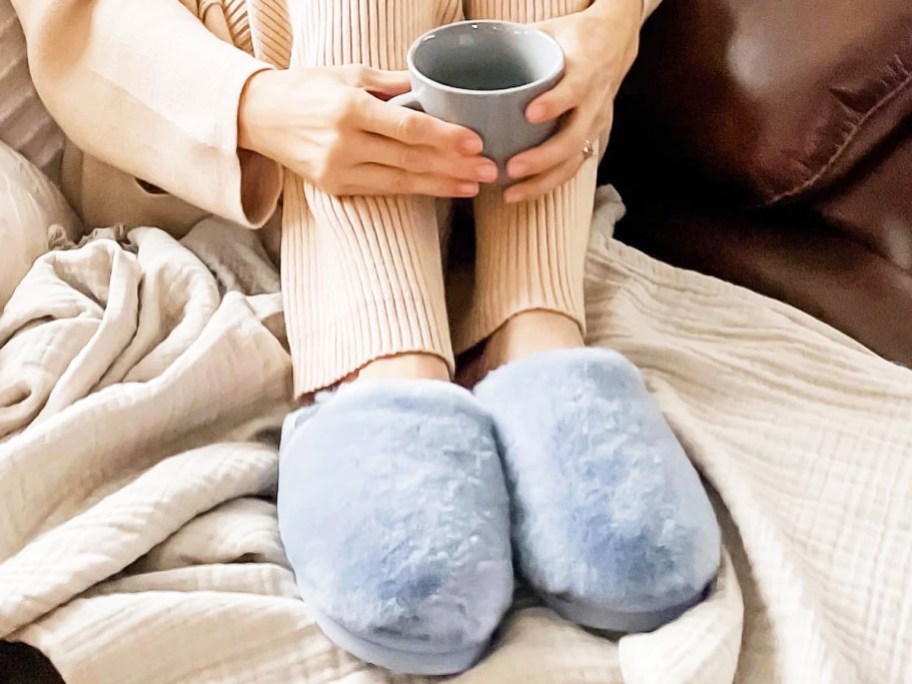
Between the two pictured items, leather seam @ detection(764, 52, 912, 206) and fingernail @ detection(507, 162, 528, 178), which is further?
leather seam @ detection(764, 52, 912, 206)

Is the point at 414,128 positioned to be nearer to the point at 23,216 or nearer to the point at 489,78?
the point at 489,78

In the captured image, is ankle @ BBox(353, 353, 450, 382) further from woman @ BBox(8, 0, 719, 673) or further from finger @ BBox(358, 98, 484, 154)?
finger @ BBox(358, 98, 484, 154)

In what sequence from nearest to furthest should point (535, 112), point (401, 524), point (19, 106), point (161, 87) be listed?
point (401, 524)
point (535, 112)
point (161, 87)
point (19, 106)

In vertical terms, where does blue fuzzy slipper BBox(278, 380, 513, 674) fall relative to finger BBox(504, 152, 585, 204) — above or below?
below

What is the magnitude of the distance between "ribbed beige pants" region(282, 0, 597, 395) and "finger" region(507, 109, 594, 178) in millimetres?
51

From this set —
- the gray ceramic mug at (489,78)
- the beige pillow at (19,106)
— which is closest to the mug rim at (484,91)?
the gray ceramic mug at (489,78)

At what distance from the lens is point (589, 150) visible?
31.3 inches

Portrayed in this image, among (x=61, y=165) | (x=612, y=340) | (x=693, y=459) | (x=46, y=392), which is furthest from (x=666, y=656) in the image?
(x=61, y=165)

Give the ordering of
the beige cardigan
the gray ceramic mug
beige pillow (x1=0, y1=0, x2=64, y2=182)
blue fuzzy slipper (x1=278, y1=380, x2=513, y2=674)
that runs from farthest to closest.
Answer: beige pillow (x1=0, y1=0, x2=64, y2=182)
the beige cardigan
the gray ceramic mug
blue fuzzy slipper (x1=278, y1=380, x2=513, y2=674)

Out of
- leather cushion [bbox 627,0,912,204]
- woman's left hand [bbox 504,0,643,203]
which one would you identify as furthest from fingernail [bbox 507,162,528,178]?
leather cushion [bbox 627,0,912,204]

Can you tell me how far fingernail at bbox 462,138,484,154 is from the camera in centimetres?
67

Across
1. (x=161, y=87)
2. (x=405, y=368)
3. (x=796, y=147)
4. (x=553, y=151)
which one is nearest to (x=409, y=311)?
(x=405, y=368)

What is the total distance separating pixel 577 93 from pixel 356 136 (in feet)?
0.51

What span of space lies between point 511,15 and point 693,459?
0.37 m
